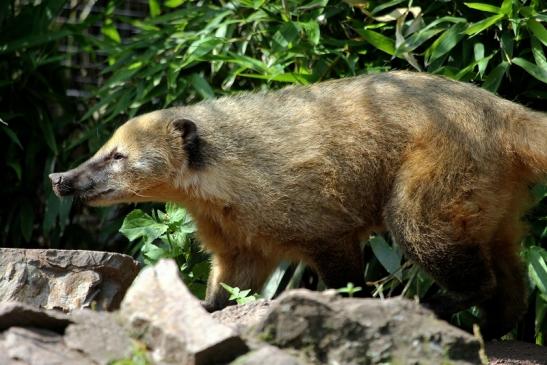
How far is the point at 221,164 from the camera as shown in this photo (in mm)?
5438

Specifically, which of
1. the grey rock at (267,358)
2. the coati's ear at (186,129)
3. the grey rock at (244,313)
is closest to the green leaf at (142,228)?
the coati's ear at (186,129)

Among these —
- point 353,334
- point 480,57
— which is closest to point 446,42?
point 480,57

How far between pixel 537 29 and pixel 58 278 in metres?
3.20

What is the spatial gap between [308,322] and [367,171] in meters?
1.97

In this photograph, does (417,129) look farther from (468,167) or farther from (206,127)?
(206,127)

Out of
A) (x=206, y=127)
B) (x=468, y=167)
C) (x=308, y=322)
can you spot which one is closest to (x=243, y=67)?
(x=206, y=127)

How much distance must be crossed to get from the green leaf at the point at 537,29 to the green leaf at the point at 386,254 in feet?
5.15

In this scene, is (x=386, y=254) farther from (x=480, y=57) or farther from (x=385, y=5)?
(x=385, y=5)

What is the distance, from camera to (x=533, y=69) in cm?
600

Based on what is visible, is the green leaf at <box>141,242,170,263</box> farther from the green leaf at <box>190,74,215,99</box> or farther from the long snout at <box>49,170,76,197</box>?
the green leaf at <box>190,74,215,99</box>

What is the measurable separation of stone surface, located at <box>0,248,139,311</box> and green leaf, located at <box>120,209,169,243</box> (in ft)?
2.17

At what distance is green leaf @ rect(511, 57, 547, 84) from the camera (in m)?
5.97

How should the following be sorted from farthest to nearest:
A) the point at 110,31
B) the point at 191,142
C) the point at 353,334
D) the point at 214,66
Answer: the point at 110,31 → the point at 214,66 → the point at 191,142 → the point at 353,334

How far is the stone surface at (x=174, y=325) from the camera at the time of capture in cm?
324
